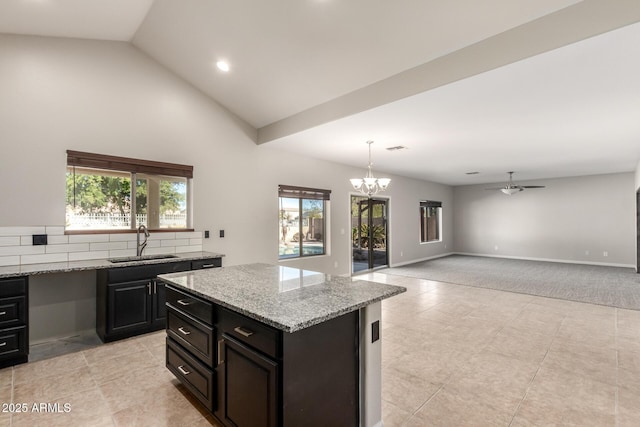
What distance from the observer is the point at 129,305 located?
337 cm

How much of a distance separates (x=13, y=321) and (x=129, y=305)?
0.90 meters

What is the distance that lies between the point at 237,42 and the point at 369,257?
5837 millimetres

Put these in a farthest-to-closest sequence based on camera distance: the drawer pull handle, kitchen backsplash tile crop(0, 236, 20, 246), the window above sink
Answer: the window above sink < kitchen backsplash tile crop(0, 236, 20, 246) < the drawer pull handle

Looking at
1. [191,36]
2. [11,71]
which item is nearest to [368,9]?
[191,36]

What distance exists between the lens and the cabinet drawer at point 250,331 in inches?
57.9

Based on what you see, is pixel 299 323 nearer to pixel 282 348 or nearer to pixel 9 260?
pixel 282 348

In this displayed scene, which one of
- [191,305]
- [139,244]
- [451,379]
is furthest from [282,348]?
[139,244]

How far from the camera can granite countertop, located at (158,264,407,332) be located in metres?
1.50

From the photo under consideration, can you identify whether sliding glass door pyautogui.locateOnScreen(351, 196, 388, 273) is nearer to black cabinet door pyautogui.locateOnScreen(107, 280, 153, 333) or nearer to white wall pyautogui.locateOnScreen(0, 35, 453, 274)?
white wall pyautogui.locateOnScreen(0, 35, 453, 274)

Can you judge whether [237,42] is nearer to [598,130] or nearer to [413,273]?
[598,130]

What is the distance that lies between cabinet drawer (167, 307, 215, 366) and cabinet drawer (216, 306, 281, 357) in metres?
0.19

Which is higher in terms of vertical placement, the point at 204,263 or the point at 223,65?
the point at 223,65

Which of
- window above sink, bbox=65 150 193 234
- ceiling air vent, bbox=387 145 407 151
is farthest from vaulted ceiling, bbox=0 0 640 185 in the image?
window above sink, bbox=65 150 193 234

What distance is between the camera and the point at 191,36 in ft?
11.7
